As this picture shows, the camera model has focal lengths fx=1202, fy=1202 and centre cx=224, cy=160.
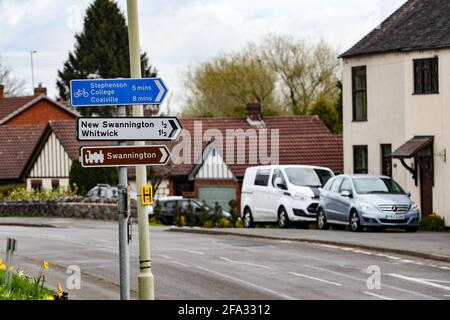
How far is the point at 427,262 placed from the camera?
78.2 ft

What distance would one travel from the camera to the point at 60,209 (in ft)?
166

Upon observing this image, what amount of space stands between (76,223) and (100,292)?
1053 inches

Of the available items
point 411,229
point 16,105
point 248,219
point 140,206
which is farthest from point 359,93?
point 16,105

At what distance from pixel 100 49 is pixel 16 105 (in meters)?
20.8

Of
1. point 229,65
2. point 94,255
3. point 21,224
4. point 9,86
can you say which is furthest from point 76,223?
point 9,86

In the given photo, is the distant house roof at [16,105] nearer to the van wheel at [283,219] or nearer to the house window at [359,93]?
the house window at [359,93]

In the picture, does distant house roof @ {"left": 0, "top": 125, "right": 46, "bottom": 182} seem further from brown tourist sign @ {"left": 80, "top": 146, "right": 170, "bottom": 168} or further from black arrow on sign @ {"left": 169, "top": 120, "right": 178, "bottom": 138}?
brown tourist sign @ {"left": 80, "top": 146, "right": 170, "bottom": 168}

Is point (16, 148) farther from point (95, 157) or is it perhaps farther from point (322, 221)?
point (95, 157)

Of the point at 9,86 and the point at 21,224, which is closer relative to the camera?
the point at 21,224

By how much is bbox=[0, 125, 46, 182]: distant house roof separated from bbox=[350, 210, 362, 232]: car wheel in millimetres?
34776

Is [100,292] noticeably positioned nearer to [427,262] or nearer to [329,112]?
[427,262]

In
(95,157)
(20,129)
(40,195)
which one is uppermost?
(20,129)

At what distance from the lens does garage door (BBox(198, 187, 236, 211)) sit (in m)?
58.5

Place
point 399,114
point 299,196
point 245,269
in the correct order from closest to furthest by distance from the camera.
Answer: point 245,269, point 299,196, point 399,114
